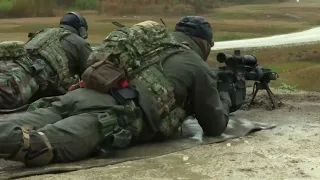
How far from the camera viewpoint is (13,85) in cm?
679

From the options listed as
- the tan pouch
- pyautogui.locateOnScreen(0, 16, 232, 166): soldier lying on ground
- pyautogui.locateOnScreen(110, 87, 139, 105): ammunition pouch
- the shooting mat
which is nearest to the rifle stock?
the shooting mat

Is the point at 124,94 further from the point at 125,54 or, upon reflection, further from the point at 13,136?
the point at 13,136

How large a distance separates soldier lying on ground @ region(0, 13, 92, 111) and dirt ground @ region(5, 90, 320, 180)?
8.57 feet

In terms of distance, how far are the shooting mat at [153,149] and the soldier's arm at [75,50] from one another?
1774 millimetres

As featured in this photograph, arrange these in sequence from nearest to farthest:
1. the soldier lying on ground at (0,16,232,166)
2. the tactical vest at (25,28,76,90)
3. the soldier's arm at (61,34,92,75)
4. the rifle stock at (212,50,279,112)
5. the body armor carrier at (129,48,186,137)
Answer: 1. the soldier lying on ground at (0,16,232,166)
2. the body armor carrier at (129,48,186,137)
3. the rifle stock at (212,50,279,112)
4. the tactical vest at (25,28,76,90)
5. the soldier's arm at (61,34,92,75)

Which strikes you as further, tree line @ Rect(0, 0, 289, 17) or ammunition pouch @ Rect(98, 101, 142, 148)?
tree line @ Rect(0, 0, 289, 17)

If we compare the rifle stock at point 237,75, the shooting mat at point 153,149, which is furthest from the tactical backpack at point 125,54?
the rifle stock at point 237,75

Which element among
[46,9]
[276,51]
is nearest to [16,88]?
[276,51]

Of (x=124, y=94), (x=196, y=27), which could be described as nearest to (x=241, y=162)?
(x=124, y=94)

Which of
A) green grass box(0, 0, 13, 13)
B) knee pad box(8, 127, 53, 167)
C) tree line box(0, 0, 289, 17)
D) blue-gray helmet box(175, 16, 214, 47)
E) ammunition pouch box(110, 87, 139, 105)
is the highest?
blue-gray helmet box(175, 16, 214, 47)

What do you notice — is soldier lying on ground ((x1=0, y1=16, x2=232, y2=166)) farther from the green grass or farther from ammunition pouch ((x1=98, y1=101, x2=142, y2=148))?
the green grass

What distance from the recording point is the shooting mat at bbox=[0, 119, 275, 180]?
4.24m

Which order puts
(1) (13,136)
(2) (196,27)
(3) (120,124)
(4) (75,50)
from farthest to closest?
(4) (75,50)
(2) (196,27)
(3) (120,124)
(1) (13,136)

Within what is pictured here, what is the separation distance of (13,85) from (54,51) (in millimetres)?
680
